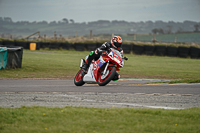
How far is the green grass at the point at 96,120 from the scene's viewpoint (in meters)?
4.86

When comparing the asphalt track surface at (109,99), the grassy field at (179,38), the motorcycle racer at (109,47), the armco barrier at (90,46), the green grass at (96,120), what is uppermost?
the grassy field at (179,38)

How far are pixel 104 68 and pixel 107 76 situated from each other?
458 millimetres

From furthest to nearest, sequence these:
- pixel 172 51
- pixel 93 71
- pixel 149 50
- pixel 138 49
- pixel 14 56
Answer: pixel 138 49
pixel 149 50
pixel 172 51
pixel 14 56
pixel 93 71

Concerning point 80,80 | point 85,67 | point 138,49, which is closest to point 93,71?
point 85,67

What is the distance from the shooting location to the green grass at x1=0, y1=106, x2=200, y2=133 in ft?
15.9

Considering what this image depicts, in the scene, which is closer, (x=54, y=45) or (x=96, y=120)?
(x=96, y=120)

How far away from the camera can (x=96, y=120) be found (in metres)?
5.42

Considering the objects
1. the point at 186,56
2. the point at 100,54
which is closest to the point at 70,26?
the point at 186,56

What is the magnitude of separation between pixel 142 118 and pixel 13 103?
3299mm

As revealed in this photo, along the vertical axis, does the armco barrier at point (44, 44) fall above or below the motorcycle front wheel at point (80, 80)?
above

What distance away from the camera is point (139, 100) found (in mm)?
7816

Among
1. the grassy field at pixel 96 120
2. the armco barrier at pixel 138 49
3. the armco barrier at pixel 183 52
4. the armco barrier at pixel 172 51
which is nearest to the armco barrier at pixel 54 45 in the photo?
the armco barrier at pixel 138 49

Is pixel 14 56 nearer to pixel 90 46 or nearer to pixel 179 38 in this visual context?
pixel 90 46

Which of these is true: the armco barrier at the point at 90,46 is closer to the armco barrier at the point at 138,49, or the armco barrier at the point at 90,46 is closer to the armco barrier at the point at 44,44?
the armco barrier at the point at 138,49
